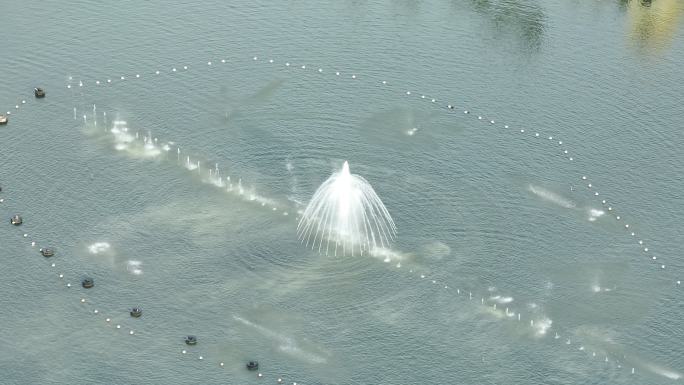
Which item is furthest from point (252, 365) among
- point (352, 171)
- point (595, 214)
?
point (595, 214)

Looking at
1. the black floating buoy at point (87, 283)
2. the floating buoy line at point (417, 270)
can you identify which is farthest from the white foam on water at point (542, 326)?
the black floating buoy at point (87, 283)

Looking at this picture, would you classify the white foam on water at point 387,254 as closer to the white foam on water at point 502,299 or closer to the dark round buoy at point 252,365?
the white foam on water at point 502,299

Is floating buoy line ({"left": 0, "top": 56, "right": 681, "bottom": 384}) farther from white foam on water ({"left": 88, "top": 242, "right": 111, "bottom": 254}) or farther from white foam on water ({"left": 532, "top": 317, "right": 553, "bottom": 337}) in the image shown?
white foam on water ({"left": 88, "top": 242, "right": 111, "bottom": 254})

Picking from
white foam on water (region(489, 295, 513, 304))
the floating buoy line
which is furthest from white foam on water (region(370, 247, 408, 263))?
white foam on water (region(489, 295, 513, 304))

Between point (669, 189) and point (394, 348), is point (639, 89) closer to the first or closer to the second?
point (669, 189)

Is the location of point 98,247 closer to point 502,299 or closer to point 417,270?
point 417,270

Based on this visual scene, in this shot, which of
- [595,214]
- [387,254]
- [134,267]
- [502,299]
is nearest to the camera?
[502,299]
